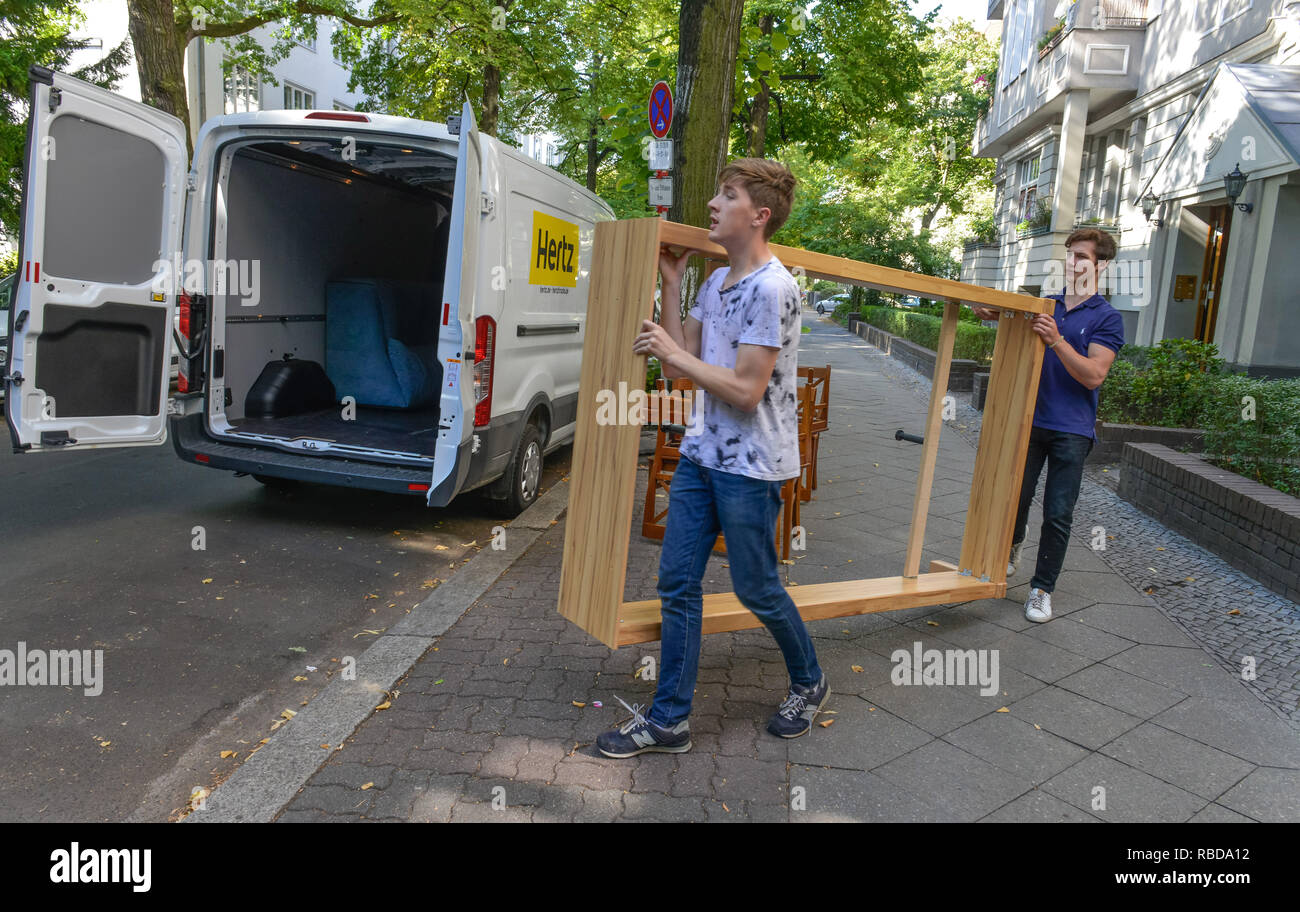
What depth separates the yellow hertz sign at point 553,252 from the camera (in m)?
6.37

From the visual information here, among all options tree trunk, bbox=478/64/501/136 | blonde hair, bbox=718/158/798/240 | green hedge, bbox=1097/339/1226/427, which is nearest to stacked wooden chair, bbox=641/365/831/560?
blonde hair, bbox=718/158/798/240

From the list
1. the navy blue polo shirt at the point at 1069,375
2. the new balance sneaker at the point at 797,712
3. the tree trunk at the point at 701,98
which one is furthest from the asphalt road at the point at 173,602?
the navy blue polo shirt at the point at 1069,375

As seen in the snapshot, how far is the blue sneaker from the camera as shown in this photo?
3.25 m

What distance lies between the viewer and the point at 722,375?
2.97 meters

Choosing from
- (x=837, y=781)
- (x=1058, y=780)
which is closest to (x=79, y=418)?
(x=837, y=781)

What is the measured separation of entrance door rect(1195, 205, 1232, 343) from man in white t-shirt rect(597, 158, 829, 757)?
13875mm

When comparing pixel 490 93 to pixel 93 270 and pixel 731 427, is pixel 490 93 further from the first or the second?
pixel 731 427

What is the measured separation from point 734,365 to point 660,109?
17.3ft

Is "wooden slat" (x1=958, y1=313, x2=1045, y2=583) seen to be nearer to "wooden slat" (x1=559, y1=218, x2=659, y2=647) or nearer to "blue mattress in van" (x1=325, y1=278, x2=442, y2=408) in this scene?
"wooden slat" (x1=559, y1=218, x2=659, y2=647)

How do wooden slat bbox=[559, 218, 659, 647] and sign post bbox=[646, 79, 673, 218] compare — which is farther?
sign post bbox=[646, 79, 673, 218]

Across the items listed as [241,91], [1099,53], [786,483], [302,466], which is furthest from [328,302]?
[241,91]

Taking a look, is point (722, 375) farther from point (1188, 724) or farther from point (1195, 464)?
point (1195, 464)

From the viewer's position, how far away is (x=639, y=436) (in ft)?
10.6
